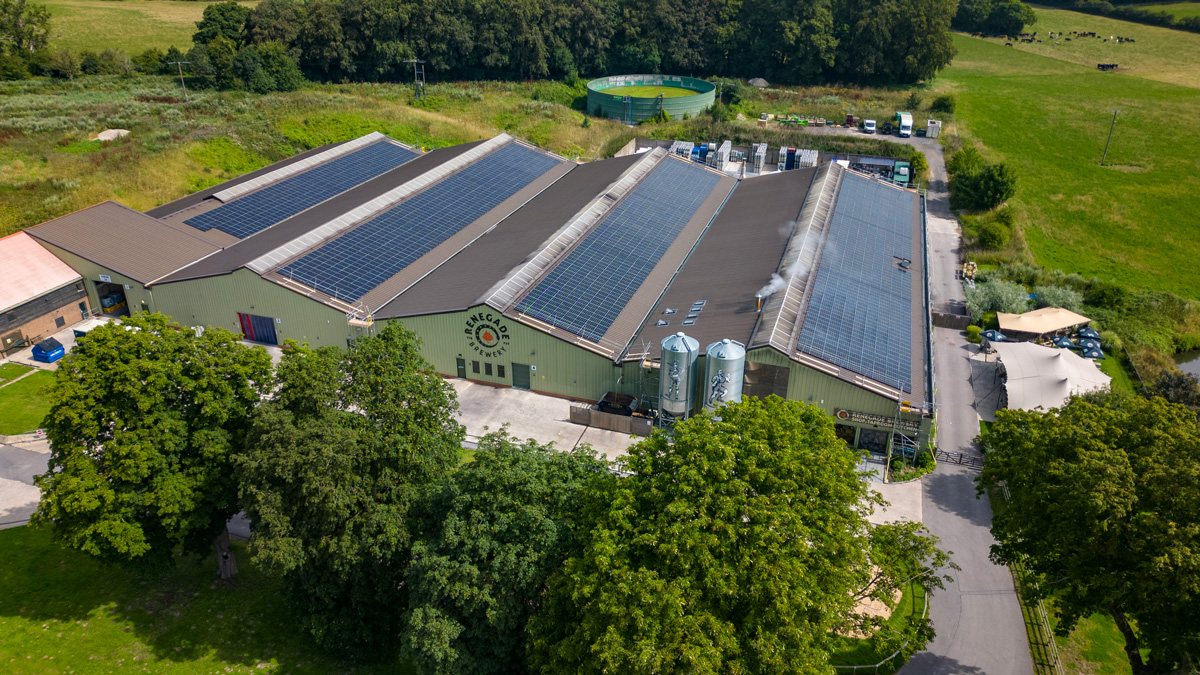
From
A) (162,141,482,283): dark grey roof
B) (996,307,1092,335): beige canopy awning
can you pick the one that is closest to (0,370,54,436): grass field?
(162,141,482,283): dark grey roof

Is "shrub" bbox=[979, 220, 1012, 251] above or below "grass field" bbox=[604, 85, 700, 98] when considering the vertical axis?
below

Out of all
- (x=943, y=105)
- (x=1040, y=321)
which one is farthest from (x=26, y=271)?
(x=943, y=105)

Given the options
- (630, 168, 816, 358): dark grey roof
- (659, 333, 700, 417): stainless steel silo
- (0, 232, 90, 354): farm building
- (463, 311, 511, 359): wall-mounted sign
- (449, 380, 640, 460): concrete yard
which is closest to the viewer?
(659, 333, 700, 417): stainless steel silo

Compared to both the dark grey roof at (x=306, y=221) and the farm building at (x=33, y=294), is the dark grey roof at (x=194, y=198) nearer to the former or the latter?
the dark grey roof at (x=306, y=221)

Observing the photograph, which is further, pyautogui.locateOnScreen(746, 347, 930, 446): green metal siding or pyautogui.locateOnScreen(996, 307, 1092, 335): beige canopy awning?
pyautogui.locateOnScreen(996, 307, 1092, 335): beige canopy awning

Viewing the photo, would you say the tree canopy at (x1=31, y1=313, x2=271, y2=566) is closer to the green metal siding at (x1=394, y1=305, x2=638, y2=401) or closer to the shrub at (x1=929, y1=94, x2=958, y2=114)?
the green metal siding at (x1=394, y1=305, x2=638, y2=401)

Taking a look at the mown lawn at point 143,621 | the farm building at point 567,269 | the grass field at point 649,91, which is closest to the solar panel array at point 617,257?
the farm building at point 567,269

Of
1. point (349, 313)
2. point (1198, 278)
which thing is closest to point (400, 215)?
point (349, 313)
